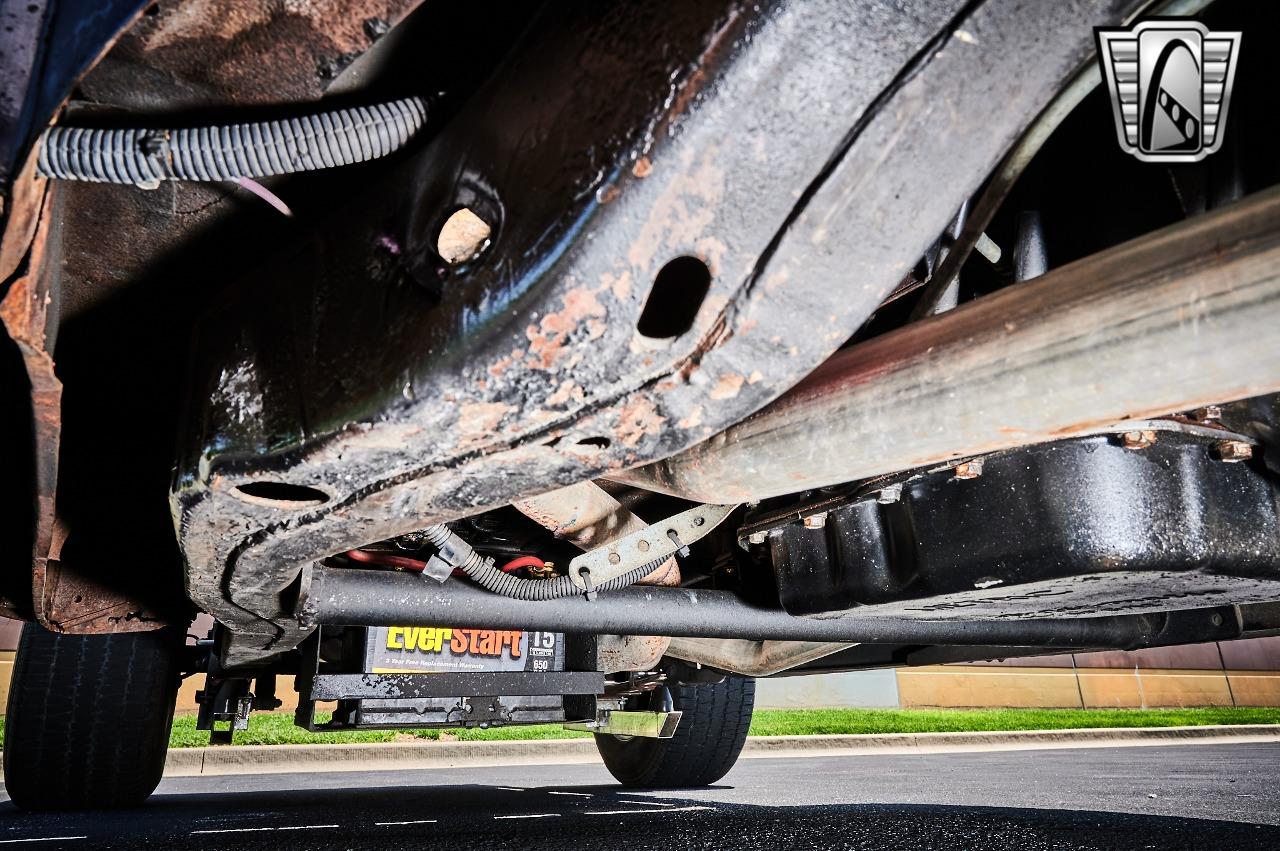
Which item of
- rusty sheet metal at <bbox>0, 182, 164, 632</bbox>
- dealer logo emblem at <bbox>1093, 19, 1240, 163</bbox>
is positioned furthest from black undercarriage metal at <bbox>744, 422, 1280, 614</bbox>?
rusty sheet metal at <bbox>0, 182, 164, 632</bbox>

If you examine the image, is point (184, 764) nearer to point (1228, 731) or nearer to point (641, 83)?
point (641, 83)

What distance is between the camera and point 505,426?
691 millimetres

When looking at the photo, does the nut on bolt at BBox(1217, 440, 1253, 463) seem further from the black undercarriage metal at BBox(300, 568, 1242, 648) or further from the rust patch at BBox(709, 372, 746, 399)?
the rust patch at BBox(709, 372, 746, 399)

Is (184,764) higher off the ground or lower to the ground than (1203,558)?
lower

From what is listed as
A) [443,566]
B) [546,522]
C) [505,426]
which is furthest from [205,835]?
[505,426]

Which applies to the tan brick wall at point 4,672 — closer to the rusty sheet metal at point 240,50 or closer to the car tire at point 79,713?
the car tire at point 79,713

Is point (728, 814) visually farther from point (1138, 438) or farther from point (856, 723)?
point (856, 723)

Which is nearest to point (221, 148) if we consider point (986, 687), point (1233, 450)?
point (1233, 450)

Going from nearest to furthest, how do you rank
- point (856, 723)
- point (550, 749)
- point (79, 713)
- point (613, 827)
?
point (613, 827), point (79, 713), point (550, 749), point (856, 723)

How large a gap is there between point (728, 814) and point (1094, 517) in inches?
54.4

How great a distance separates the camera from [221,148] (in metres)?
→ 0.64

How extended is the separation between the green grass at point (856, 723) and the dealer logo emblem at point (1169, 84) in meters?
4.23

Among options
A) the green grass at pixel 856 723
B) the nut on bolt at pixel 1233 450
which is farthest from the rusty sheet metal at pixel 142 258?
the green grass at pixel 856 723

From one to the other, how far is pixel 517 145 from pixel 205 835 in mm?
1757
